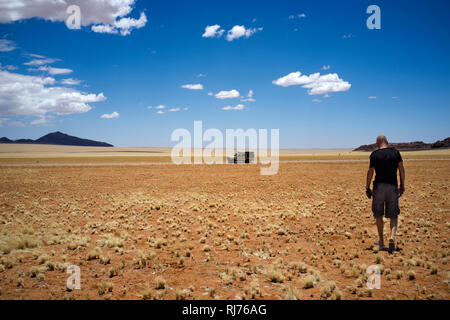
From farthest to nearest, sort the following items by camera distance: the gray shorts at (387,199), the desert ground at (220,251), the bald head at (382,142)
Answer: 1. the bald head at (382,142)
2. the gray shorts at (387,199)
3. the desert ground at (220,251)

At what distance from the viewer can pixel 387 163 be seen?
6.61m

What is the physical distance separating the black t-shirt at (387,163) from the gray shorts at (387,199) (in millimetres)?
155

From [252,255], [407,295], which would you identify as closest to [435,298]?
[407,295]

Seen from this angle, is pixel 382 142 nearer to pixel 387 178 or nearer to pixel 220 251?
pixel 387 178

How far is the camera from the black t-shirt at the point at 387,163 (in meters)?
6.60

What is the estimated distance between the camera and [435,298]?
489 centimetres

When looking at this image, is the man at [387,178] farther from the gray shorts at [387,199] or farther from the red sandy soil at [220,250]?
the red sandy soil at [220,250]

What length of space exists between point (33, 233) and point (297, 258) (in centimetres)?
948

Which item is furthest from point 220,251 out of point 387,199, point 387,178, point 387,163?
point 387,163

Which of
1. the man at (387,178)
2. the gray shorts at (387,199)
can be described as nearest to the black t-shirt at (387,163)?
the man at (387,178)

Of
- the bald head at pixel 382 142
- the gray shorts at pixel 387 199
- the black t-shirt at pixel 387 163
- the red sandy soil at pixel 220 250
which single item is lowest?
the red sandy soil at pixel 220 250

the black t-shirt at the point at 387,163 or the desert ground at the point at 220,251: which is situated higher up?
the black t-shirt at the point at 387,163

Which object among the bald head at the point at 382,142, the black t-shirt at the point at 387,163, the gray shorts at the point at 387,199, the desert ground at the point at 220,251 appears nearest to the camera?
the desert ground at the point at 220,251
